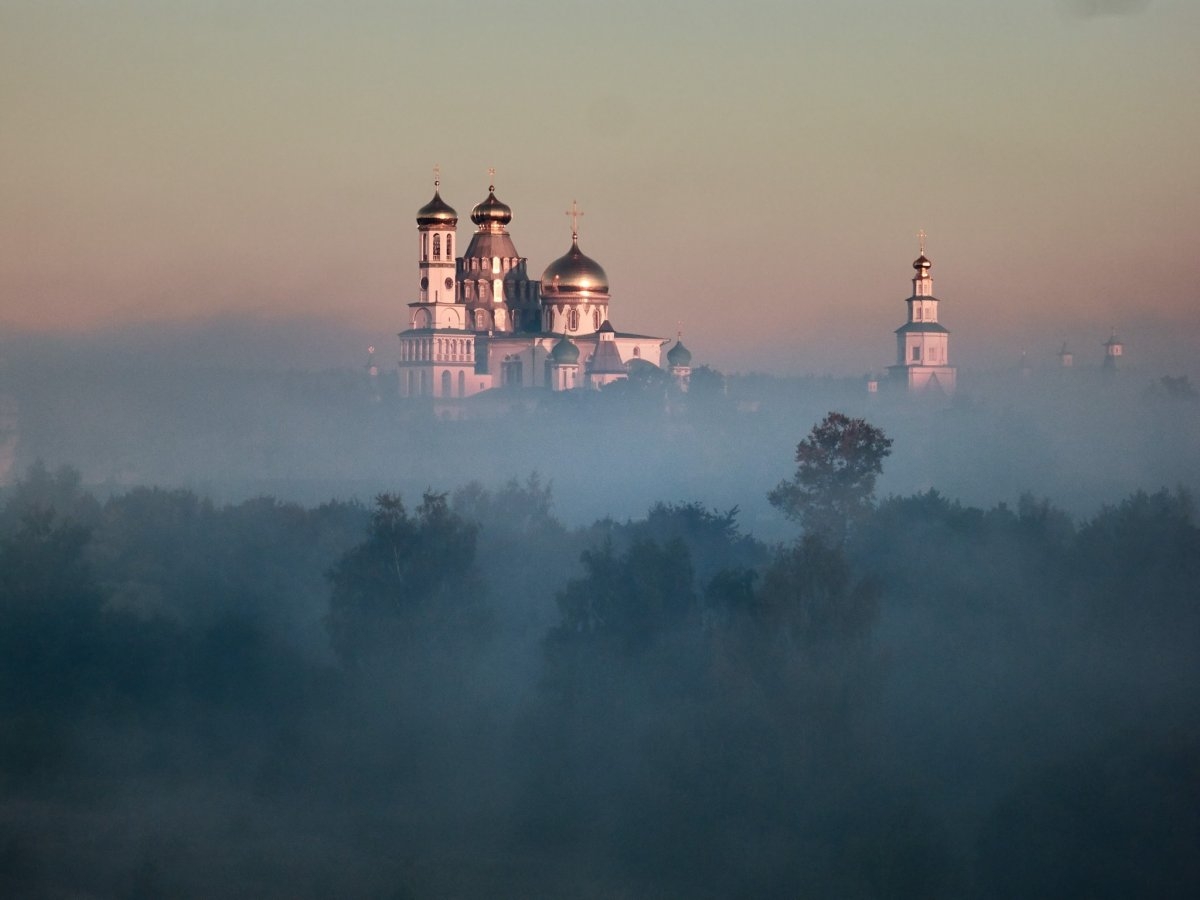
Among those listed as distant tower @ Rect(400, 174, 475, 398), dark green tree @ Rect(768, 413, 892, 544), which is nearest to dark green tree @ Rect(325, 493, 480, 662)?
dark green tree @ Rect(768, 413, 892, 544)

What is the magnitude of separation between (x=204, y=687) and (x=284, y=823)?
6026 millimetres

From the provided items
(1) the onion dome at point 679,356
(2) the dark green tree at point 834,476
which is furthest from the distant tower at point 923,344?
(2) the dark green tree at point 834,476

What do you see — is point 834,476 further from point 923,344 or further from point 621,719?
point 923,344

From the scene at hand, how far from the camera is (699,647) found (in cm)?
3309

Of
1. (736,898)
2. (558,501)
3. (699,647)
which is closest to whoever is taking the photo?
(736,898)

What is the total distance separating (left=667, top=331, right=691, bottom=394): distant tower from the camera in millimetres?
92556

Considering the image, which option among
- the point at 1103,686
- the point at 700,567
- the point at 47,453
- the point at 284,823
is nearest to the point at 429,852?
the point at 284,823

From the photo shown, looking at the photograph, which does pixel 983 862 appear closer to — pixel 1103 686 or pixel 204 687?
pixel 1103 686

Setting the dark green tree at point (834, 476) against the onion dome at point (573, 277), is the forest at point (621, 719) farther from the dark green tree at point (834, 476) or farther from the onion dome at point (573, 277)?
the onion dome at point (573, 277)

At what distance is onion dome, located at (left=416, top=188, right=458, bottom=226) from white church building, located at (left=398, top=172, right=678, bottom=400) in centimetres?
4

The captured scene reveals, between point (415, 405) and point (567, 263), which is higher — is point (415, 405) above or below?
below

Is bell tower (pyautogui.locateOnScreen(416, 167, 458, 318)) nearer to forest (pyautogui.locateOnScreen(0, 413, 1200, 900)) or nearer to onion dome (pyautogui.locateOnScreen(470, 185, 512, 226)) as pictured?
Answer: onion dome (pyautogui.locateOnScreen(470, 185, 512, 226))

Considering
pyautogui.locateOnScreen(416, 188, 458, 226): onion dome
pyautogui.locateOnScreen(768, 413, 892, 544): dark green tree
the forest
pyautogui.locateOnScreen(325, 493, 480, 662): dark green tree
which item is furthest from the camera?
pyautogui.locateOnScreen(416, 188, 458, 226): onion dome

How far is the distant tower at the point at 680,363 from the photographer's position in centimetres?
9256
